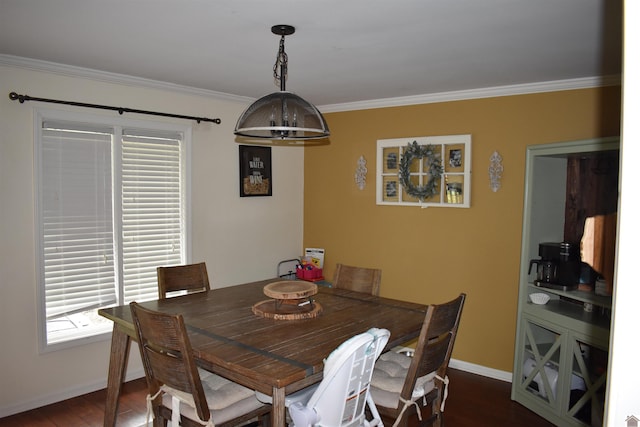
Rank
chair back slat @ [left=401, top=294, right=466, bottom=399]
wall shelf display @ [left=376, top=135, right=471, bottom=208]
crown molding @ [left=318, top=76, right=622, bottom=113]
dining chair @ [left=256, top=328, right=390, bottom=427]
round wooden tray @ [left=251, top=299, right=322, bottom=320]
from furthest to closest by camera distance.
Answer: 1. wall shelf display @ [left=376, top=135, right=471, bottom=208]
2. crown molding @ [left=318, top=76, right=622, bottom=113]
3. round wooden tray @ [left=251, top=299, right=322, bottom=320]
4. chair back slat @ [left=401, top=294, right=466, bottom=399]
5. dining chair @ [left=256, top=328, right=390, bottom=427]

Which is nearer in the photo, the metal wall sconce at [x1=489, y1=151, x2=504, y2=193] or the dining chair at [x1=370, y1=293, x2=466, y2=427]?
the dining chair at [x1=370, y1=293, x2=466, y2=427]

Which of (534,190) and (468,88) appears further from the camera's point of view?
(468,88)

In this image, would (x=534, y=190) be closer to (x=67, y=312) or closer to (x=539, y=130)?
(x=539, y=130)

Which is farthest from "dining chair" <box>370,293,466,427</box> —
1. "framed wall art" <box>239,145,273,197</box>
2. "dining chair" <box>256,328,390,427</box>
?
"framed wall art" <box>239,145,273,197</box>

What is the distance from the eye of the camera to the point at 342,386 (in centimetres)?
178

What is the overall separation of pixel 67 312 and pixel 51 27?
205cm

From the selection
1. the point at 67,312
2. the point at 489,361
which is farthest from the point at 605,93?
the point at 67,312

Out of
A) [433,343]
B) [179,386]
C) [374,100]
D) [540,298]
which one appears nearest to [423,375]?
[433,343]

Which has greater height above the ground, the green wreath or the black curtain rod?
the black curtain rod

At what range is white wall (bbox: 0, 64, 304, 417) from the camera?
3.05 metres

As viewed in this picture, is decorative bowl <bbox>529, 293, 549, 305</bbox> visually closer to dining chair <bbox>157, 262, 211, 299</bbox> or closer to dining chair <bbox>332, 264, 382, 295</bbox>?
dining chair <bbox>332, 264, 382, 295</bbox>

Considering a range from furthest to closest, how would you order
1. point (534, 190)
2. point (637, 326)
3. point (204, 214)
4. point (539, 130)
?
point (204, 214) → point (539, 130) → point (534, 190) → point (637, 326)

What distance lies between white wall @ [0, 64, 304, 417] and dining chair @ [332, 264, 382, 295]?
4.87 ft

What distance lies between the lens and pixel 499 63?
2998 millimetres
